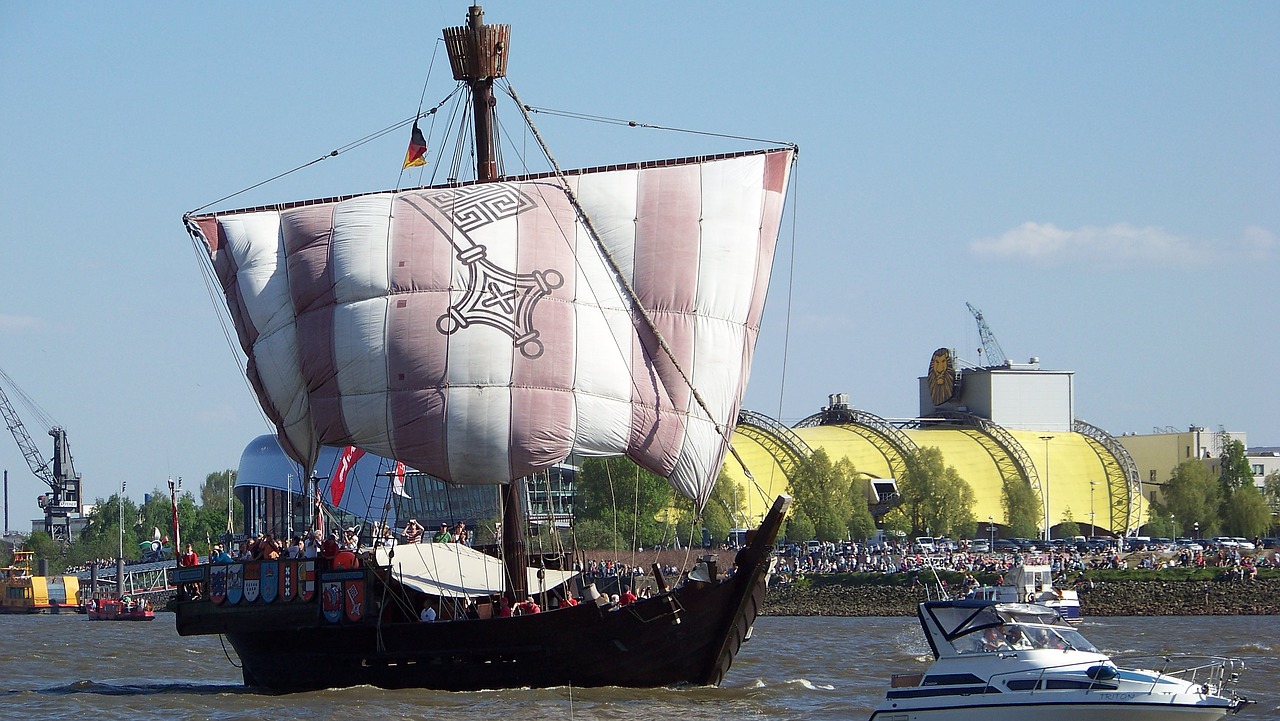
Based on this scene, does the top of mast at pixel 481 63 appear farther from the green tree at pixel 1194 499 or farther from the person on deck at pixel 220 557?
the green tree at pixel 1194 499

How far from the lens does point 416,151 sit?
4581cm

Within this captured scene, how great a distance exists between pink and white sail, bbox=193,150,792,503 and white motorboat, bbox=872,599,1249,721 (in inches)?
453

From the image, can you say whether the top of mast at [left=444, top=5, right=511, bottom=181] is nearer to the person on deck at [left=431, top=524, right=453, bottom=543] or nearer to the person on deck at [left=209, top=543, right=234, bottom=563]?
the person on deck at [left=431, top=524, right=453, bottom=543]

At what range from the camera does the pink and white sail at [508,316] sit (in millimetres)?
38969

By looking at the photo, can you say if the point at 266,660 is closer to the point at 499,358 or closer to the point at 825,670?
the point at 499,358

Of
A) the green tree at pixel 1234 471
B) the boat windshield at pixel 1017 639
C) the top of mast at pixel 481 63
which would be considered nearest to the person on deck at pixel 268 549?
the top of mast at pixel 481 63

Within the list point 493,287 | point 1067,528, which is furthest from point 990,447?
point 493,287

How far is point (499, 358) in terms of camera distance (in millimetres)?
38906

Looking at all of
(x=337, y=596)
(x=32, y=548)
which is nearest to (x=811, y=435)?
(x=32, y=548)

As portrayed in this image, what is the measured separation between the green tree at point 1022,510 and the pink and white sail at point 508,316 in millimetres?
92509

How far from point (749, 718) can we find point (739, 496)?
78200mm

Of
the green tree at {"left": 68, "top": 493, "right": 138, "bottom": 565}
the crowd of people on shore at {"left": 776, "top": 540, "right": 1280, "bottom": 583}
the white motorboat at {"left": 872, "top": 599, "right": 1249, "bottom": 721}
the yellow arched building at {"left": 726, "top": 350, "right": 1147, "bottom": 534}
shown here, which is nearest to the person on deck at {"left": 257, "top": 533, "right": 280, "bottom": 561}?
the white motorboat at {"left": 872, "top": 599, "right": 1249, "bottom": 721}

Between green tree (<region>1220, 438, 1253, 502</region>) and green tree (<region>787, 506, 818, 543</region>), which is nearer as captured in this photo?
green tree (<region>787, 506, 818, 543</region>)

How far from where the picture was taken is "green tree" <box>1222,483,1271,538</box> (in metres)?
125
